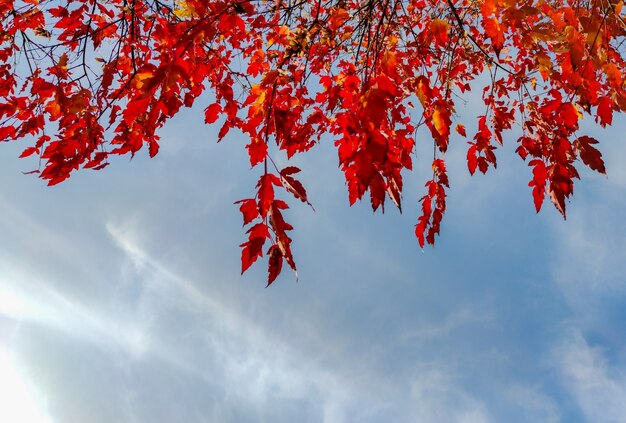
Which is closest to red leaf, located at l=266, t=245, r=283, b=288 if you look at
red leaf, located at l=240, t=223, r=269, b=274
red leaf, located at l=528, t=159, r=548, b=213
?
red leaf, located at l=240, t=223, r=269, b=274

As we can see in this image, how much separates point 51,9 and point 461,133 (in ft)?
17.7

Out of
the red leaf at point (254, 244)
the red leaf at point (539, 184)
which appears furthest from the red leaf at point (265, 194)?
the red leaf at point (539, 184)

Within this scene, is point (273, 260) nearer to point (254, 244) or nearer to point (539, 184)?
point (254, 244)

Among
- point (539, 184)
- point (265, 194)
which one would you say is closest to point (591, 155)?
point (539, 184)

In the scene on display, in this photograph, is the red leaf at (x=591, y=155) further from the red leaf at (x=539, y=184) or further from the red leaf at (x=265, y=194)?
the red leaf at (x=265, y=194)

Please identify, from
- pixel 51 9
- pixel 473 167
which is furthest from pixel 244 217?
pixel 51 9

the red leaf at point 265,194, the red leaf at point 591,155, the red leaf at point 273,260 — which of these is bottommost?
the red leaf at point 273,260

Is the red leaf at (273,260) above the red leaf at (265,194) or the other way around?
the other way around

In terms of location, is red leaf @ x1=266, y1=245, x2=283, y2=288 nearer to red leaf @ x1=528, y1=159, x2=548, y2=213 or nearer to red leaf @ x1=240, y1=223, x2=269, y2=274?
red leaf @ x1=240, y1=223, x2=269, y2=274

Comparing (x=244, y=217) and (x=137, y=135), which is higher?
(x=137, y=135)

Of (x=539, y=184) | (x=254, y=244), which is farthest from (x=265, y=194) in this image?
(x=539, y=184)

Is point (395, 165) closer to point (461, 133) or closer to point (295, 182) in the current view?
point (295, 182)

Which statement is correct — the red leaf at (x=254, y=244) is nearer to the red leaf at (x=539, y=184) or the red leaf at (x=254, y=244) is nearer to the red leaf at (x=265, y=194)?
the red leaf at (x=265, y=194)

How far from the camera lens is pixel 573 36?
251cm
